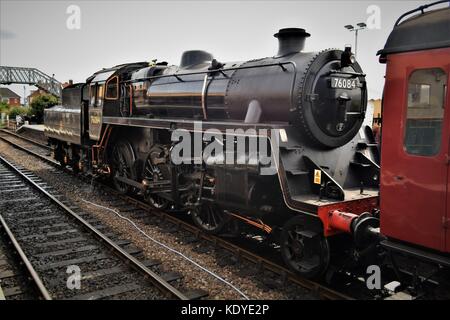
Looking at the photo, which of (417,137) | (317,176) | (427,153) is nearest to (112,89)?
(317,176)

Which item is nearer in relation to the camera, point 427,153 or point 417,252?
point 427,153

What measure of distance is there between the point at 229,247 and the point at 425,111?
12.6 feet

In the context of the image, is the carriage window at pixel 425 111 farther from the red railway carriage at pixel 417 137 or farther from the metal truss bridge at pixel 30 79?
the metal truss bridge at pixel 30 79

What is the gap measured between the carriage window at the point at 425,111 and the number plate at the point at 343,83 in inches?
65.0

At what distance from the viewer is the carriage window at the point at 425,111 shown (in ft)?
13.7

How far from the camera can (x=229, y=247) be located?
6797mm

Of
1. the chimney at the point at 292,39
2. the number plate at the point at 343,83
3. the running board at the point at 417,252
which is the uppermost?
the chimney at the point at 292,39

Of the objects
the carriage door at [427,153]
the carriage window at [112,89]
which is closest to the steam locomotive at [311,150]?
the carriage door at [427,153]

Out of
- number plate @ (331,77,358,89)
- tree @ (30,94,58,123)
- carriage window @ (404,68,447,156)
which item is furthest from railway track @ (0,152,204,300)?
tree @ (30,94,58,123)

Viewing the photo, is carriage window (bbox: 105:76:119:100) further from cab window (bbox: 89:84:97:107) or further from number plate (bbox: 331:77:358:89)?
number plate (bbox: 331:77:358:89)

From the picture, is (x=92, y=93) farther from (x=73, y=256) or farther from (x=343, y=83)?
(x=343, y=83)

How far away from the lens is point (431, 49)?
421cm
